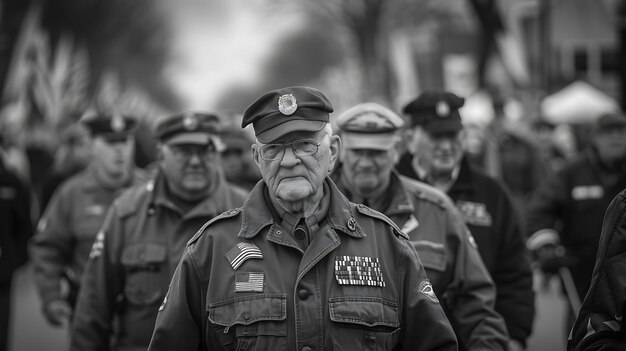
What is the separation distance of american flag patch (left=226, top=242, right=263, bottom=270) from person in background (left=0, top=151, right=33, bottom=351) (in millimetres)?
5695

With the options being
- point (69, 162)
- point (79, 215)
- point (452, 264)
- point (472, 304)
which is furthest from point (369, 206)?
point (69, 162)

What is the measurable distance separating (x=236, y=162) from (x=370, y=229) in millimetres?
5282

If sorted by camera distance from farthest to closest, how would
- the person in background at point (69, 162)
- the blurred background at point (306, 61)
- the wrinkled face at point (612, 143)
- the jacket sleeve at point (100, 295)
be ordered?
the blurred background at point (306, 61) → the person in background at point (69, 162) → the wrinkled face at point (612, 143) → the jacket sleeve at point (100, 295)

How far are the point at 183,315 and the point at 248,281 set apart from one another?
0.30 m

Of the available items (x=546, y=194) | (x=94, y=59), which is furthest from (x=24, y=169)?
(x=94, y=59)

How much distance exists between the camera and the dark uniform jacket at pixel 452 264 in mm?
5508

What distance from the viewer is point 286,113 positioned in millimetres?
4043

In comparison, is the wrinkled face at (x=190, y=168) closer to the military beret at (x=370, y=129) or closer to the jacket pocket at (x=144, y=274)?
the jacket pocket at (x=144, y=274)

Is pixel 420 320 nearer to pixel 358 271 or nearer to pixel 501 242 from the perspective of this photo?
pixel 358 271

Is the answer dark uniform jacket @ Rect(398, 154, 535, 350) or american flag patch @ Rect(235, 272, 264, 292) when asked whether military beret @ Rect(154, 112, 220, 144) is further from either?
american flag patch @ Rect(235, 272, 264, 292)

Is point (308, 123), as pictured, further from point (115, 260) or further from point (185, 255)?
point (115, 260)

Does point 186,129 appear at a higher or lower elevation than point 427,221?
higher

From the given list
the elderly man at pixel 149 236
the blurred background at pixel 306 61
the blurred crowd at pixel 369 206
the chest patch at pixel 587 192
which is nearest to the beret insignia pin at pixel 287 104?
the blurred crowd at pixel 369 206

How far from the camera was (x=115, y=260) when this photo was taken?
6031mm
